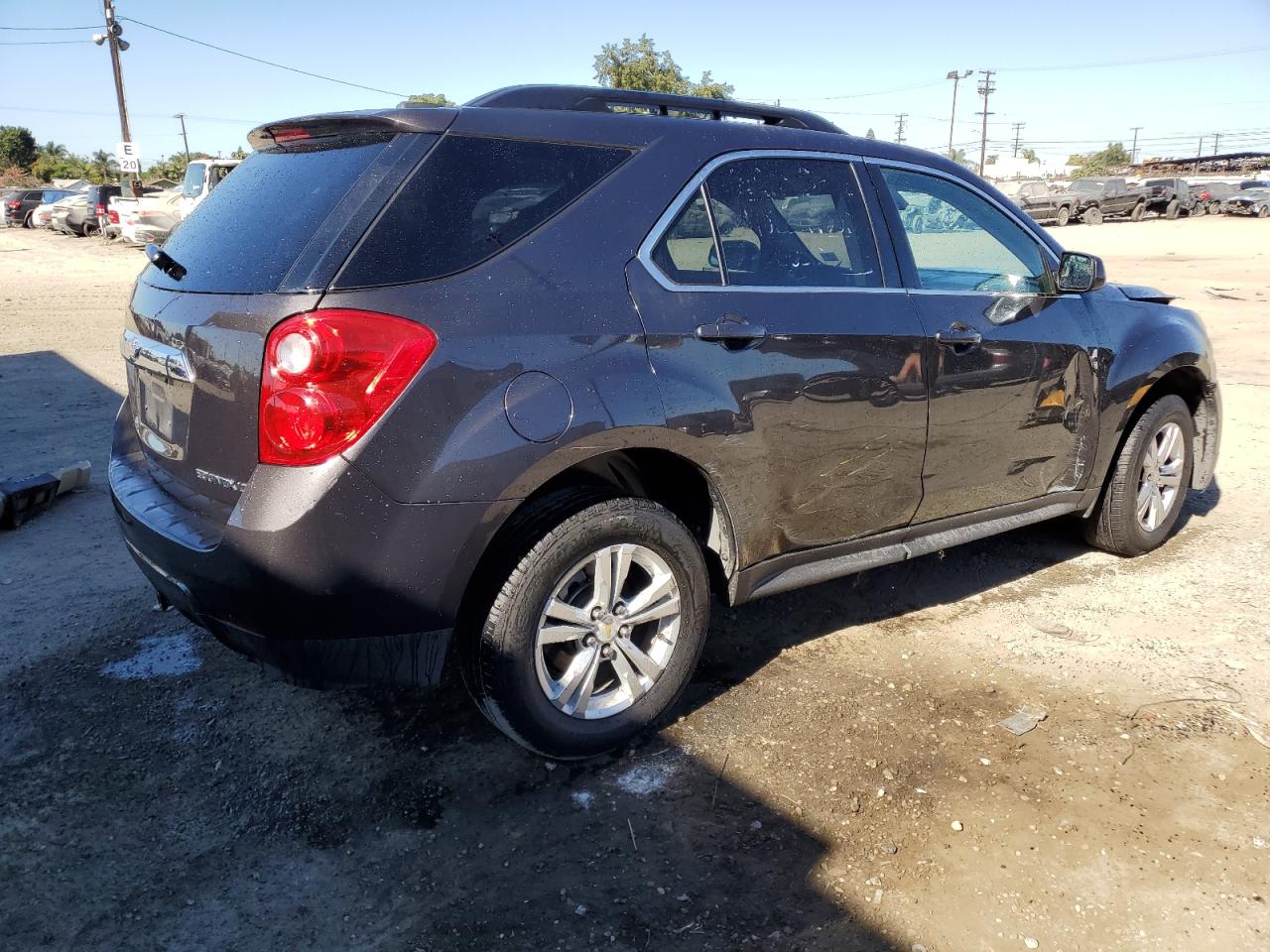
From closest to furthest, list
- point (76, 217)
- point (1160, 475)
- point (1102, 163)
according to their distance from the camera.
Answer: point (1160, 475), point (76, 217), point (1102, 163)

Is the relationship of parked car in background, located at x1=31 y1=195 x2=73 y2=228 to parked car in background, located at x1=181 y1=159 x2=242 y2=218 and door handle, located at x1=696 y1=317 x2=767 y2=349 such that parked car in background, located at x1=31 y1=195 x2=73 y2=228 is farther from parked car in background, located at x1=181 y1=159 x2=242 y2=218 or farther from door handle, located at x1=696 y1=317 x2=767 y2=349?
door handle, located at x1=696 y1=317 x2=767 y2=349

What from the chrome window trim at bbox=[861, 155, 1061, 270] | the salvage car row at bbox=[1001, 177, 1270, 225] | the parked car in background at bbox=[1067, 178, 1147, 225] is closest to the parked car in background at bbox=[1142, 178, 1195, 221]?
the salvage car row at bbox=[1001, 177, 1270, 225]

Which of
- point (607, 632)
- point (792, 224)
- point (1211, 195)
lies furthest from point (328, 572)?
point (1211, 195)

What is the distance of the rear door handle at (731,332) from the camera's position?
3.02 meters

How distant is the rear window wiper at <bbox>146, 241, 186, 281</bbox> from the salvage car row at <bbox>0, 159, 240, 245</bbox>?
1109 centimetres

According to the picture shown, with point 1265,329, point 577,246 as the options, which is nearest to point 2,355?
point 577,246

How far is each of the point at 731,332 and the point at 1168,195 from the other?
44.6m

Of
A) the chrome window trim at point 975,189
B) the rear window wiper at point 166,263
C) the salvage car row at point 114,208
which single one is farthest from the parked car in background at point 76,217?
the chrome window trim at point 975,189

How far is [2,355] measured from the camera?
1011 cm

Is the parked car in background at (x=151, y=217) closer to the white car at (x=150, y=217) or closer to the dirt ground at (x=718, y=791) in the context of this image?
the white car at (x=150, y=217)

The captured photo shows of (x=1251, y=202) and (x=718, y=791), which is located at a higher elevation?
(x=1251, y=202)

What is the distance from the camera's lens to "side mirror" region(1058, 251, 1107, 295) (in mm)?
4152

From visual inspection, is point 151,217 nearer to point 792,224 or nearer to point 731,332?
point 792,224

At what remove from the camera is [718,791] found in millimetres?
2980
